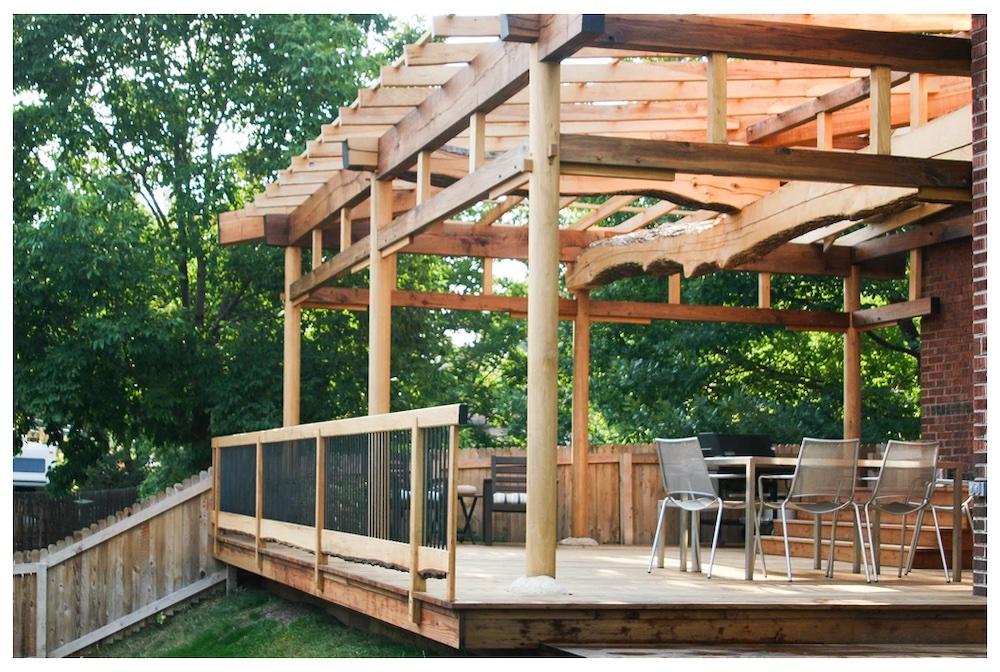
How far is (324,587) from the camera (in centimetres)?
901

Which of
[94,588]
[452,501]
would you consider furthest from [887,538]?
[94,588]

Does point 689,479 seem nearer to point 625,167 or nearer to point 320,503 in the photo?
point 625,167

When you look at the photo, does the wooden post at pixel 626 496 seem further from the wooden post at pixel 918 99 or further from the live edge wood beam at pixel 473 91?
the wooden post at pixel 918 99

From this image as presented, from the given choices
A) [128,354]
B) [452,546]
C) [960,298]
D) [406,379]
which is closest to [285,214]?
[128,354]

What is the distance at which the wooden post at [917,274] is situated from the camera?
12438 millimetres

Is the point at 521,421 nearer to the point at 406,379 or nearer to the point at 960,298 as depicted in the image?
the point at 406,379

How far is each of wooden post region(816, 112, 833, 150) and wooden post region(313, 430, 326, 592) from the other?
13.5 feet

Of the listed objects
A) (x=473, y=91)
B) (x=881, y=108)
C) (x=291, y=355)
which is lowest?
(x=291, y=355)

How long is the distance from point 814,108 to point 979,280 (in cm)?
354

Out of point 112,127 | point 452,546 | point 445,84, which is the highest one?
point 112,127

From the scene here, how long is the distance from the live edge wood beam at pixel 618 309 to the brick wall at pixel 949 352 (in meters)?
1.11

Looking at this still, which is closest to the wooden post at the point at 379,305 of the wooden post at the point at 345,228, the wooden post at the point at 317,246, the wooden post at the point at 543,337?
the wooden post at the point at 345,228

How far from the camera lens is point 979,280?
23.4ft

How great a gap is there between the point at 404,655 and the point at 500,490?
203 inches
